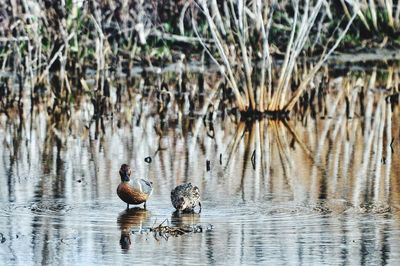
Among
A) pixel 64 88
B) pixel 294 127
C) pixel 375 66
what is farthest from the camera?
pixel 375 66

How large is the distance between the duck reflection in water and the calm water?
0.01m

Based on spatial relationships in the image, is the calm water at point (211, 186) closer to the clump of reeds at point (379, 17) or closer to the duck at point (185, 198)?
the duck at point (185, 198)

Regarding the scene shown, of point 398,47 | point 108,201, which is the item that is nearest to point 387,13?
point 398,47

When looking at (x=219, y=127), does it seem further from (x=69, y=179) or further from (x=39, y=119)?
(x=69, y=179)

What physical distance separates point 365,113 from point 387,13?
8.82m

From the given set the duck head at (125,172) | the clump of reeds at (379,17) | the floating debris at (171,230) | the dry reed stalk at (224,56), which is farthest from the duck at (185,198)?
the clump of reeds at (379,17)

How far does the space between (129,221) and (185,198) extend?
1.41 feet

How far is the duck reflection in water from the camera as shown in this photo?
9.04 metres

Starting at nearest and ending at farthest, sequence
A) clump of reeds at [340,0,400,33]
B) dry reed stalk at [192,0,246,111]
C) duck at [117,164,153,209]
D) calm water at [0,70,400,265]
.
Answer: calm water at [0,70,400,265]
duck at [117,164,153,209]
dry reed stalk at [192,0,246,111]
clump of reeds at [340,0,400,33]

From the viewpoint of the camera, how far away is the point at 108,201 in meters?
10.6

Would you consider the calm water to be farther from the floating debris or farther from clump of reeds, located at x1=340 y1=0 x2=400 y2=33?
clump of reeds, located at x1=340 y1=0 x2=400 y2=33

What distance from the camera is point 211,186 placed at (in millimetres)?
11383

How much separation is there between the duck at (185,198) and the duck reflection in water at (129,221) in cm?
21

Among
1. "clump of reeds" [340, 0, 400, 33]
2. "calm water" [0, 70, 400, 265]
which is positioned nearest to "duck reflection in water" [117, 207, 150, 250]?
"calm water" [0, 70, 400, 265]
